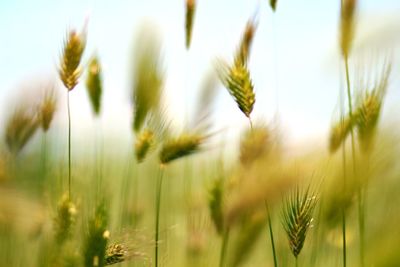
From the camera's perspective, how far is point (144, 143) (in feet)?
4.29

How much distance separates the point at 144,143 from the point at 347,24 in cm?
50

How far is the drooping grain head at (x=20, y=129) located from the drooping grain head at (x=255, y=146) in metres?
0.51

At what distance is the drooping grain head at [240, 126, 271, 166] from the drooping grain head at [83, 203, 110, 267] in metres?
0.35

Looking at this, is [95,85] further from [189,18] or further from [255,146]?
[255,146]

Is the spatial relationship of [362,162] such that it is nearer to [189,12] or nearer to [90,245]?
[90,245]

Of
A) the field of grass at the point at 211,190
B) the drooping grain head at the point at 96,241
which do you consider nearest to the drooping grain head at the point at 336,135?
the field of grass at the point at 211,190

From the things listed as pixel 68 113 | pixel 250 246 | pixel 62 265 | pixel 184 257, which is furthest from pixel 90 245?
pixel 184 257

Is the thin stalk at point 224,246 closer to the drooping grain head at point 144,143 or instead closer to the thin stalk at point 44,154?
the drooping grain head at point 144,143

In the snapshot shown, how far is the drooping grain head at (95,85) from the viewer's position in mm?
1530

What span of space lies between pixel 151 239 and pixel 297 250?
28 cm

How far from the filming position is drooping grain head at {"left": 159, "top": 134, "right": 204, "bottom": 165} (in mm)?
1175

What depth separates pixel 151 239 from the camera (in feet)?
3.51

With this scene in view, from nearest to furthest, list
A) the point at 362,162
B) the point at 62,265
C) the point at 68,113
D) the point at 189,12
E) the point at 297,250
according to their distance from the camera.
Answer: the point at 62,265
the point at 297,250
the point at 362,162
the point at 68,113
the point at 189,12

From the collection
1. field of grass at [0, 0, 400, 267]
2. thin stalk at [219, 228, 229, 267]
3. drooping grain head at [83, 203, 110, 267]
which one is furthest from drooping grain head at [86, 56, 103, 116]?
drooping grain head at [83, 203, 110, 267]
